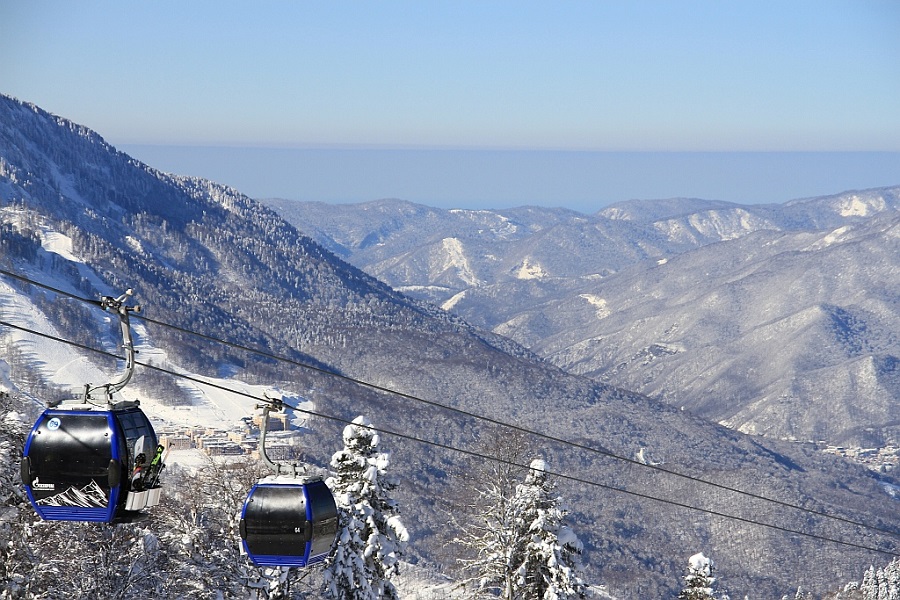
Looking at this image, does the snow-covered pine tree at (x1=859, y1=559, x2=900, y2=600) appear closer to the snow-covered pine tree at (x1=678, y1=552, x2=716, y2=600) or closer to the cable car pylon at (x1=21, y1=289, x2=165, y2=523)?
the snow-covered pine tree at (x1=678, y1=552, x2=716, y2=600)

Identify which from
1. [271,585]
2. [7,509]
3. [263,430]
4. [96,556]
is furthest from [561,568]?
[263,430]

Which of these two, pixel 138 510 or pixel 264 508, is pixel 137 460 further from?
pixel 264 508

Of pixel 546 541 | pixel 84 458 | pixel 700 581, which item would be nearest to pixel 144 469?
pixel 84 458

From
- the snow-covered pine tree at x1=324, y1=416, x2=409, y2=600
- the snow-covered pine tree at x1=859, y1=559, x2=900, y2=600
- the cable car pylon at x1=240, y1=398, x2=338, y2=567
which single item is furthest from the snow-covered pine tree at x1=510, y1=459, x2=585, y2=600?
the snow-covered pine tree at x1=859, y1=559, x2=900, y2=600

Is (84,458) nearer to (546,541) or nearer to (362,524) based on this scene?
(362,524)

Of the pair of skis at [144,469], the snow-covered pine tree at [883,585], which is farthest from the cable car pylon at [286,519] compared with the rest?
the snow-covered pine tree at [883,585]
